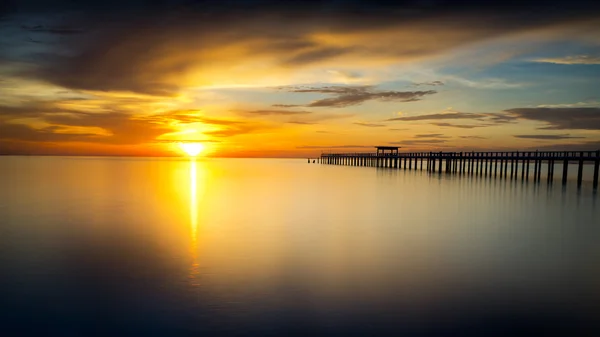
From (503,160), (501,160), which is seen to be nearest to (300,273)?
(501,160)

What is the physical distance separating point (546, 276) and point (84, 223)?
665 inches

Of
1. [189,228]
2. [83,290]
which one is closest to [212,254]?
Result: [83,290]

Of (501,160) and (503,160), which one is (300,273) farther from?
(503,160)

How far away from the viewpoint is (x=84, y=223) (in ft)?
65.7

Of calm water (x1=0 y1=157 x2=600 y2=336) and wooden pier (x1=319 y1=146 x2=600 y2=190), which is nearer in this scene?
calm water (x1=0 y1=157 x2=600 y2=336)

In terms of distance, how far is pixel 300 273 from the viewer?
11688mm

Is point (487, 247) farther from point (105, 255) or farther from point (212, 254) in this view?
point (105, 255)

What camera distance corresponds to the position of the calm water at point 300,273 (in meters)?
8.27

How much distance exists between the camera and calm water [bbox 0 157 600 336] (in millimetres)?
8266

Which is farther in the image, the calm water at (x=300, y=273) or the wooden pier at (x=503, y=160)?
the wooden pier at (x=503, y=160)

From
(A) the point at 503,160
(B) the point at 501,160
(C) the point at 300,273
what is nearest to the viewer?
(C) the point at 300,273

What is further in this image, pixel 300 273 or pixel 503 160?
pixel 503 160

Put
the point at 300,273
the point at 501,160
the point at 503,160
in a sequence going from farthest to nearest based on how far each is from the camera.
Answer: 1. the point at 503,160
2. the point at 501,160
3. the point at 300,273

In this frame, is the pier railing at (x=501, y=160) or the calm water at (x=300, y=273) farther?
the pier railing at (x=501, y=160)
